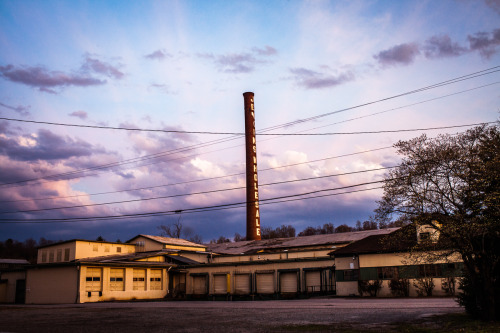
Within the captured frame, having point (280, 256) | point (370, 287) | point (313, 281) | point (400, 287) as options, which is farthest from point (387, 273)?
point (280, 256)

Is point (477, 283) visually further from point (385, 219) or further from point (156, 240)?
point (156, 240)

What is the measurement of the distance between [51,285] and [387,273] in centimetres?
3356

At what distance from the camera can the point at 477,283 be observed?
16.0 meters

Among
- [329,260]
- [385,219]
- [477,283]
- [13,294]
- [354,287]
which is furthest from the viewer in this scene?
[13,294]

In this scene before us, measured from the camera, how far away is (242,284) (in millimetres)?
48406

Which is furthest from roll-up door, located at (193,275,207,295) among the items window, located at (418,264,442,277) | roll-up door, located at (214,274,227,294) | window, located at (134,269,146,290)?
window, located at (418,264,442,277)

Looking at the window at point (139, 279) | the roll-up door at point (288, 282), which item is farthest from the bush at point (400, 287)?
the window at point (139, 279)

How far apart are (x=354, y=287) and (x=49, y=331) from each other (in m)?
29.6

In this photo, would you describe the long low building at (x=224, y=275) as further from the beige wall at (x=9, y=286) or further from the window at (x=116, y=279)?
the beige wall at (x=9, y=286)

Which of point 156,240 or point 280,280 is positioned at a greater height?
point 156,240

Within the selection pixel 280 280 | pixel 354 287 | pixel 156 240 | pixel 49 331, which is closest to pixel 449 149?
pixel 49 331

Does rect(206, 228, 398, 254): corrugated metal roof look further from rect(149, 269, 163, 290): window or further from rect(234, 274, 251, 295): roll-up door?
rect(149, 269, 163, 290): window

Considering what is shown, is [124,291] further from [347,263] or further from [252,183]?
[252,183]

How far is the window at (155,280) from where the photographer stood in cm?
4981
